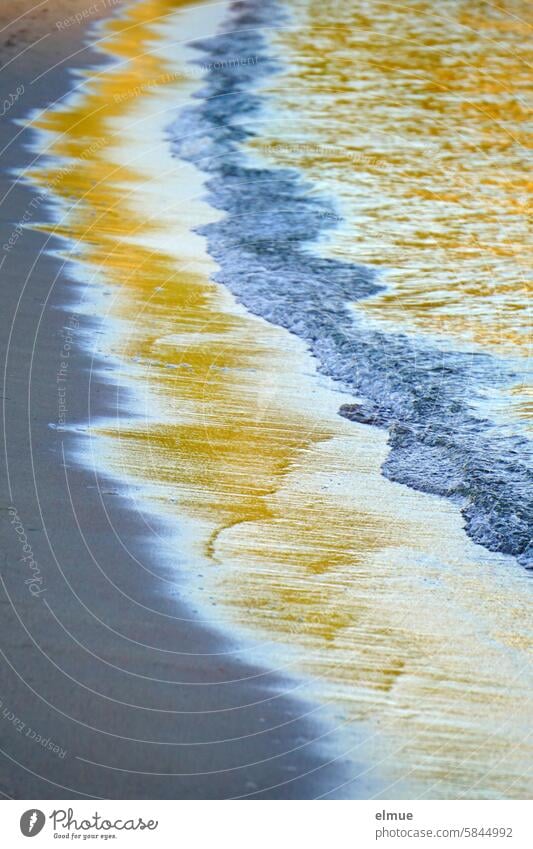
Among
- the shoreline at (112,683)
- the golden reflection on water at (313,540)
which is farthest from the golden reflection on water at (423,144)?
the shoreline at (112,683)

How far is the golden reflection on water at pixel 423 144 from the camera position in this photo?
6.16 m

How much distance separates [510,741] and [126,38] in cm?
981

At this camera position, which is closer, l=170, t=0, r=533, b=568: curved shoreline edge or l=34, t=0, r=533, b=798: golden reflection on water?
l=34, t=0, r=533, b=798: golden reflection on water

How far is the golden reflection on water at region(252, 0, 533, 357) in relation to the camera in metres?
6.16

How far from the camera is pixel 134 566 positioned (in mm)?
3516

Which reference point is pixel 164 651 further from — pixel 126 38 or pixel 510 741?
pixel 126 38

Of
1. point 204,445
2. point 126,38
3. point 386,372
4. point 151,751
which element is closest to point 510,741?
point 151,751
